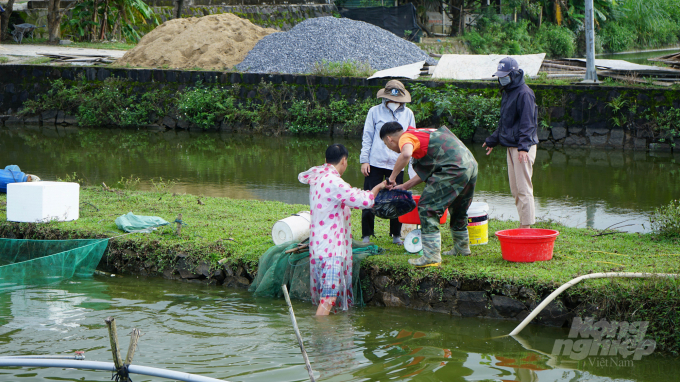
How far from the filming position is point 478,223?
6523mm

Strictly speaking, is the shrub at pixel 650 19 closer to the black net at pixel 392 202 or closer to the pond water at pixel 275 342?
the black net at pixel 392 202

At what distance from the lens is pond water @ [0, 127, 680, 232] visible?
982cm

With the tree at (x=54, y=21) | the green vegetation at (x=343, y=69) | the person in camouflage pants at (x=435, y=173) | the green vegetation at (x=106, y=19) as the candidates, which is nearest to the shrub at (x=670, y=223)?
the person in camouflage pants at (x=435, y=173)

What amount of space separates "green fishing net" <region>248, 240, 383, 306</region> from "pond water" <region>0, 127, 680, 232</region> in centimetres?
339

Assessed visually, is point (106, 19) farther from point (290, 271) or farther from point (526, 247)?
point (526, 247)

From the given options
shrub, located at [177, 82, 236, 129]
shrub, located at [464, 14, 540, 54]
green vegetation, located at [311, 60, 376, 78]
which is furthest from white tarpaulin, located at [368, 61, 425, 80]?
shrub, located at [464, 14, 540, 54]

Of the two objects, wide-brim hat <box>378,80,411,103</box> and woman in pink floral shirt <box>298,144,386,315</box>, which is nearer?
woman in pink floral shirt <box>298,144,386,315</box>

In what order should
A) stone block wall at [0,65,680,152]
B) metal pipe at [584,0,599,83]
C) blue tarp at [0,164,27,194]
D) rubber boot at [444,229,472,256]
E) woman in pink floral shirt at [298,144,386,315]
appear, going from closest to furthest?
woman in pink floral shirt at [298,144,386,315] < rubber boot at [444,229,472,256] < blue tarp at [0,164,27,194] < stone block wall at [0,65,680,152] < metal pipe at [584,0,599,83]

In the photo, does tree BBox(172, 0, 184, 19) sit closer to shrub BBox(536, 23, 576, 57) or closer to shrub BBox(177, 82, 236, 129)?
shrub BBox(177, 82, 236, 129)

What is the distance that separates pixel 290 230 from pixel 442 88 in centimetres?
1079

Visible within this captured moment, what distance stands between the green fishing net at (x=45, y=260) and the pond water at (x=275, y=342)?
164 mm

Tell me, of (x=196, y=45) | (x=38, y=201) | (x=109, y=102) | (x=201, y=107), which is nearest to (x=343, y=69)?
(x=201, y=107)

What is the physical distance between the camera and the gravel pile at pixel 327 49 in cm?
1962

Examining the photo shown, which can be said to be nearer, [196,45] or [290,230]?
[290,230]
